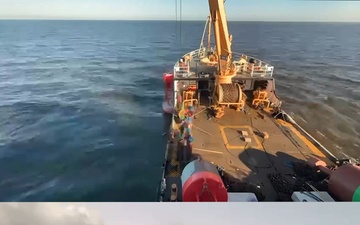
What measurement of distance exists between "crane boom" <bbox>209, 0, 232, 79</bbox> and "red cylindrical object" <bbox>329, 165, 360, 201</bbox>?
6.63 meters

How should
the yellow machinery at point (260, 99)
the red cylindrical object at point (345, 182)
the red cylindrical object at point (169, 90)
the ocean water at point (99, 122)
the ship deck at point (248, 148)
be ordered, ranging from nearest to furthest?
the red cylindrical object at point (345, 182) → the ship deck at point (248, 148) → the ocean water at point (99, 122) → the yellow machinery at point (260, 99) → the red cylindrical object at point (169, 90)

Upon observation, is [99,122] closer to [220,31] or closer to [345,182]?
[220,31]

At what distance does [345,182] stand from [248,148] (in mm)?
3351

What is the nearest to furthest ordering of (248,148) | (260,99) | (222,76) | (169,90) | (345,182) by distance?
(345,182), (248,148), (222,76), (260,99), (169,90)

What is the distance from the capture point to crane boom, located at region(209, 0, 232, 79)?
10043mm

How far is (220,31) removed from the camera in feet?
35.9

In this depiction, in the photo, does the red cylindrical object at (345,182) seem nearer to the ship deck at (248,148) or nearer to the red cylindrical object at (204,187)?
the ship deck at (248,148)

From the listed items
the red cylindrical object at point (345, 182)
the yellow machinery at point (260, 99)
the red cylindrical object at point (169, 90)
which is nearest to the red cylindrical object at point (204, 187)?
the red cylindrical object at point (345, 182)

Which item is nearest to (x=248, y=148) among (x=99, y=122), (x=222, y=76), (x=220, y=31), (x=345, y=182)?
(x=345, y=182)

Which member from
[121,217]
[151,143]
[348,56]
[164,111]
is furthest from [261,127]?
[348,56]

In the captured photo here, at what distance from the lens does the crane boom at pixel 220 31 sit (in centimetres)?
1004

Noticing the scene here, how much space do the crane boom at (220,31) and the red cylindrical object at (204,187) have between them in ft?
25.2

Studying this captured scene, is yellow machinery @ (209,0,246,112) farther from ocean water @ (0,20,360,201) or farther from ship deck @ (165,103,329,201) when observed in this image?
ocean water @ (0,20,360,201)

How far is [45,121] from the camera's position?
45.3 feet
